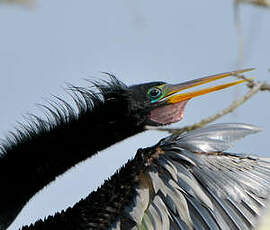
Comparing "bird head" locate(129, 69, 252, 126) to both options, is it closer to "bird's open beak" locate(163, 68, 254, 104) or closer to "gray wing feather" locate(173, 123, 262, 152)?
"bird's open beak" locate(163, 68, 254, 104)

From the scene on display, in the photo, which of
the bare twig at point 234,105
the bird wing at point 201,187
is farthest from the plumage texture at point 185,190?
the bare twig at point 234,105

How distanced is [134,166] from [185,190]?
0.48 m

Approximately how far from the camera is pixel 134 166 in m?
5.23

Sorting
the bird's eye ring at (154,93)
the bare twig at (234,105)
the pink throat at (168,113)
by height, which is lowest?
the pink throat at (168,113)

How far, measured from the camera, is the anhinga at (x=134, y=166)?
4.94 metres

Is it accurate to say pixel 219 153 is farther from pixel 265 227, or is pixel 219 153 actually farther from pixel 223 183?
pixel 265 227

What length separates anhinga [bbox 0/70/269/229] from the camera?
16.2 feet

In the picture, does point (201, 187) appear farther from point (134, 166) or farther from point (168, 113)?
point (168, 113)

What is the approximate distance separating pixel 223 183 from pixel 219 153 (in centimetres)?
26

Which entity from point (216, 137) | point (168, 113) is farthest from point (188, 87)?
point (216, 137)

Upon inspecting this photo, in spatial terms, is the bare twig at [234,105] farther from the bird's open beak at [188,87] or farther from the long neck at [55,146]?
the long neck at [55,146]

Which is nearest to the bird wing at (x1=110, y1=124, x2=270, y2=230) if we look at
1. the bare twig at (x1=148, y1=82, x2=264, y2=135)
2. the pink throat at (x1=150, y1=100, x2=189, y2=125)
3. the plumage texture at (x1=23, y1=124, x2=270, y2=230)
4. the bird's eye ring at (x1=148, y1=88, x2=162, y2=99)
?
the plumage texture at (x1=23, y1=124, x2=270, y2=230)

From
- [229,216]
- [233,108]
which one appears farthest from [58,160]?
[233,108]

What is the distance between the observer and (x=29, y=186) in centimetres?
605
